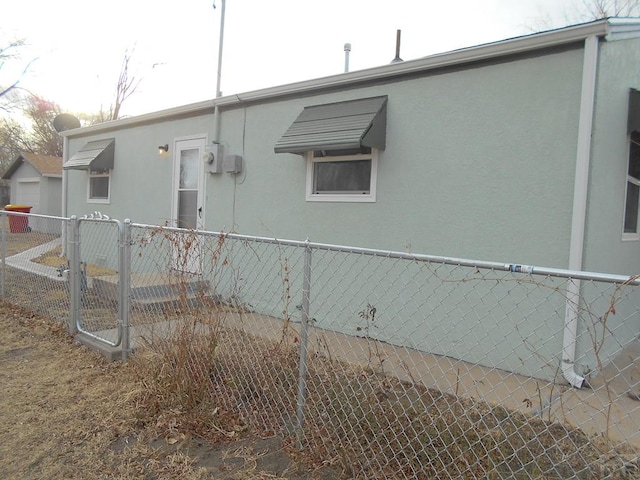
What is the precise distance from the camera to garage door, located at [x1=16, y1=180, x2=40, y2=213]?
19.7 metres

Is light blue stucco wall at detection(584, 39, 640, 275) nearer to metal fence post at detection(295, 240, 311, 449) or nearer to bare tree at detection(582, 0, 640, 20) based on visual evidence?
metal fence post at detection(295, 240, 311, 449)

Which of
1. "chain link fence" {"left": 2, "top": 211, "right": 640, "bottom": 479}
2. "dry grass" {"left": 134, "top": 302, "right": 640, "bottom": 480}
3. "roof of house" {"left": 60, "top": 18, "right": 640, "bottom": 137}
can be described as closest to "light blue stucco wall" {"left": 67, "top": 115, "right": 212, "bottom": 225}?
"roof of house" {"left": 60, "top": 18, "right": 640, "bottom": 137}

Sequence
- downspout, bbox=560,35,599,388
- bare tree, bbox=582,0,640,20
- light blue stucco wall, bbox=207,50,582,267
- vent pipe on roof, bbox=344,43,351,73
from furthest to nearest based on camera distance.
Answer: bare tree, bbox=582,0,640,20
vent pipe on roof, bbox=344,43,351,73
light blue stucco wall, bbox=207,50,582,267
downspout, bbox=560,35,599,388

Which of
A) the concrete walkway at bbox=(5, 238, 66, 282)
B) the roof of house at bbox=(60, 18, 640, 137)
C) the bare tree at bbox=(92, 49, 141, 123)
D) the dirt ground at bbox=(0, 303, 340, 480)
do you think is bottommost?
the dirt ground at bbox=(0, 303, 340, 480)

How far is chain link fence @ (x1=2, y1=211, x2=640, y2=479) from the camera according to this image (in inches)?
94.2

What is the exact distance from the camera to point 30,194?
20344mm

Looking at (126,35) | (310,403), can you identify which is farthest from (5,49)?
(310,403)

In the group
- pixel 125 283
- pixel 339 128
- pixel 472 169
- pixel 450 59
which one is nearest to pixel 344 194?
pixel 339 128

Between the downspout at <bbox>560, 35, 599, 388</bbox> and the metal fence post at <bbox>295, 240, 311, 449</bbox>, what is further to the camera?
the downspout at <bbox>560, 35, 599, 388</bbox>

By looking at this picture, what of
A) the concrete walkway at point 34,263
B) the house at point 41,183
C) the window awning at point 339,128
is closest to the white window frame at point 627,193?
the window awning at point 339,128

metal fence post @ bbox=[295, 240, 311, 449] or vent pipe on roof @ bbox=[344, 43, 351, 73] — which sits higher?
vent pipe on roof @ bbox=[344, 43, 351, 73]

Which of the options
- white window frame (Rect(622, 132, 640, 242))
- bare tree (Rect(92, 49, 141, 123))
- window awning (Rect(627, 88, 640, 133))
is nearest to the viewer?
window awning (Rect(627, 88, 640, 133))

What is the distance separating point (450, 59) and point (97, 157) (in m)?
7.55

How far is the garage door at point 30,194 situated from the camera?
64.7 feet
